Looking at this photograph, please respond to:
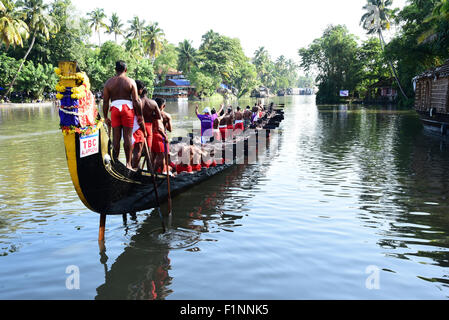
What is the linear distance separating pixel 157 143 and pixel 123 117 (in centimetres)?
208

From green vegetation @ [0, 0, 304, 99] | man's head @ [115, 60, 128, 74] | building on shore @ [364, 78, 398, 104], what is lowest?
man's head @ [115, 60, 128, 74]

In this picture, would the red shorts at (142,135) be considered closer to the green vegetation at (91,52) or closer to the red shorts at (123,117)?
the red shorts at (123,117)

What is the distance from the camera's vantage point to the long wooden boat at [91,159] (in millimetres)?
5508

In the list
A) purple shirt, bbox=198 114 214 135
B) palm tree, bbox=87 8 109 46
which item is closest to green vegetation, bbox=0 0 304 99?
palm tree, bbox=87 8 109 46

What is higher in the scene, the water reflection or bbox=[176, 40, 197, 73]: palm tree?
bbox=[176, 40, 197, 73]: palm tree

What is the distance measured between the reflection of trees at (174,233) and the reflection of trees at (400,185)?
3079mm

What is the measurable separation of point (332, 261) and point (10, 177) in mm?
10771

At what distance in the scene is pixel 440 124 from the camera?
70.0ft

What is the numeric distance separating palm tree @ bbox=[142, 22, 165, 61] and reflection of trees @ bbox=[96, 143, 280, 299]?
254ft

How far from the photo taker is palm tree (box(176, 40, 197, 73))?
275ft

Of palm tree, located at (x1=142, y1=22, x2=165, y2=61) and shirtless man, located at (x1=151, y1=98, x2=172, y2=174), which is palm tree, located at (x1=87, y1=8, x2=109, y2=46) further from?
shirtless man, located at (x1=151, y1=98, x2=172, y2=174)

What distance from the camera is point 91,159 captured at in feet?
19.3

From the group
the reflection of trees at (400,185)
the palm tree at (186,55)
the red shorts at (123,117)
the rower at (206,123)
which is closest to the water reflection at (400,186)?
the reflection of trees at (400,185)
